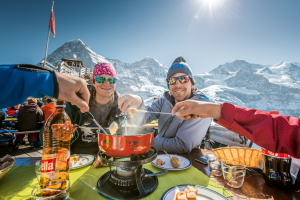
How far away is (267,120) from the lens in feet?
2.82

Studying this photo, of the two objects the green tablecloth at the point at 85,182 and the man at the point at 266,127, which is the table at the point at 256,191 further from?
the man at the point at 266,127

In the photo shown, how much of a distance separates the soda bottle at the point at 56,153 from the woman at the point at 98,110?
1.36 meters

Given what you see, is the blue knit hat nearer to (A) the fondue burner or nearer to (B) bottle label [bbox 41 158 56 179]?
(A) the fondue burner

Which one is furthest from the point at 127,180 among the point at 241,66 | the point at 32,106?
the point at 241,66

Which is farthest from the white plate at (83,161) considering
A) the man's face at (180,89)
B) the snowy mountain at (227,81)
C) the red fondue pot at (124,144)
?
the snowy mountain at (227,81)

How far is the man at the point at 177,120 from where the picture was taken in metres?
1.82

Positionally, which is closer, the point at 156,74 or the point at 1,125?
the point at 1,125

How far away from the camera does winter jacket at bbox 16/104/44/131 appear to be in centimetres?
501

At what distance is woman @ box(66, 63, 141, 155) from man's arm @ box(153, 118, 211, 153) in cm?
91

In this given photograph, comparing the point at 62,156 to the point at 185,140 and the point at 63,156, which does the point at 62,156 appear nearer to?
the point at 63,156

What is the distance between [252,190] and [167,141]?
1050 mm

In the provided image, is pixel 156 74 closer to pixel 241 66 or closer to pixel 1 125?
pixel 241 66

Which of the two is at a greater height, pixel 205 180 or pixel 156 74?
pixel 156 74

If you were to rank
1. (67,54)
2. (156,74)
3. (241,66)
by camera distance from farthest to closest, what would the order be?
(241,66) → (156,74) → (67,54)
